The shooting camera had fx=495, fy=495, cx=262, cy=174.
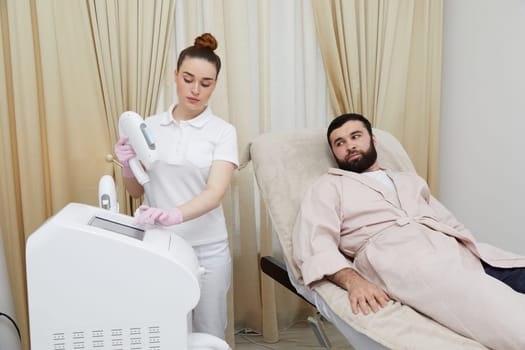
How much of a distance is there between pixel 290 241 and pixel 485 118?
4.10 ft

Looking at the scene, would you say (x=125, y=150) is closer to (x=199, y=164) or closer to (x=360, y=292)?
(x=199, y=164)

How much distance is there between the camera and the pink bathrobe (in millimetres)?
1213

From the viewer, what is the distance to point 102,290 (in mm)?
932

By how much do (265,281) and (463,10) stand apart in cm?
165

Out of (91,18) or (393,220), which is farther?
(91,18)

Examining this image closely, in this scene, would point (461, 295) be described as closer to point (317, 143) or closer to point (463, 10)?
point (317, 143)

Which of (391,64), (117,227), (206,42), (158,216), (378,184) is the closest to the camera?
(117,227)

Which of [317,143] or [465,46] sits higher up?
[465,46]

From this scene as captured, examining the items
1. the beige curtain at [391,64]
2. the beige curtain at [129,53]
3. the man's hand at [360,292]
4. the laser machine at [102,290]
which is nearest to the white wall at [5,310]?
the beige curtain at [129,53]

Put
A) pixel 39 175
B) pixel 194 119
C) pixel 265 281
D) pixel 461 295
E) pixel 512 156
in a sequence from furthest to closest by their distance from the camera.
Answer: pixel 265 281 → pixel 512 156 → pixel 39 175 → pixel 194 119 → pixel 461 295

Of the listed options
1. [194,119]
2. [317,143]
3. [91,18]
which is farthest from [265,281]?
[91,18]

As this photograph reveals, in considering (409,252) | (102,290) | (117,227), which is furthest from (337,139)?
(102,290)

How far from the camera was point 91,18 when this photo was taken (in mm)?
1980

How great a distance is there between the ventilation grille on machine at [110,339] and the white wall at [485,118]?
180 cm
